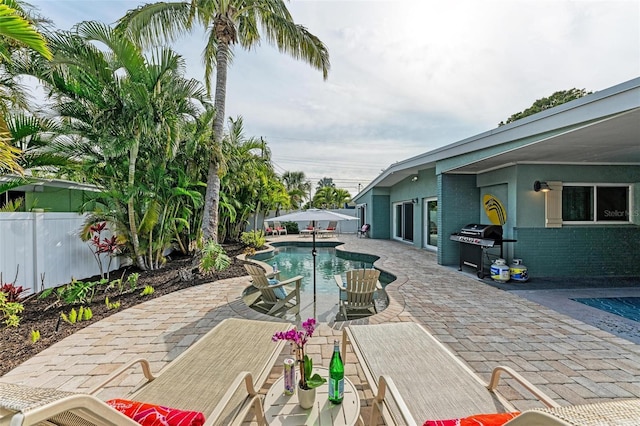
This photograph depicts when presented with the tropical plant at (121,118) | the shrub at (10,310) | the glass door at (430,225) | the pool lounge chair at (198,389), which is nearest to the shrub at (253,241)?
the tropical plant at (121,118)

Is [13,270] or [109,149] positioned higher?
[109,149]

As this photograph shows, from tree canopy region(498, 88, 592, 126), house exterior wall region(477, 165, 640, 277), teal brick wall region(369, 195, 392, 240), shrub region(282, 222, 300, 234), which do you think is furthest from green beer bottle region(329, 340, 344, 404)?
tree canopy region(498, 88, 592, 126)

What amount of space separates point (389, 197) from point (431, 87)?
32.0 feet

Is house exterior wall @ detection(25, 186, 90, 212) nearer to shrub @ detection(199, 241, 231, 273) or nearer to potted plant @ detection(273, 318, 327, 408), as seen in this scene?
shrub @ detection(199, 241, 231, 273)

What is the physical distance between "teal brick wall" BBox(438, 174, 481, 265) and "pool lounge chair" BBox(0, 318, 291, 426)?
7391 mm

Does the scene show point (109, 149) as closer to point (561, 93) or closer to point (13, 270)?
point (13, 270)

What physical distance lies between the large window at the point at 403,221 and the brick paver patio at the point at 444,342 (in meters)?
9.73

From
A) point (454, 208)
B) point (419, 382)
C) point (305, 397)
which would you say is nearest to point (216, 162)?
point (305, 397)

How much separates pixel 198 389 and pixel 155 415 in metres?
0.56

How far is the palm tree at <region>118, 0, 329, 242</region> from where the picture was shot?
8109mm

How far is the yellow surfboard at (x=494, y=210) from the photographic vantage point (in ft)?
26.9

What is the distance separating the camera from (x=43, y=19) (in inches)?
244

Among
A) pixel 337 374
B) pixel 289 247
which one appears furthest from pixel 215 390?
pixel 289 247

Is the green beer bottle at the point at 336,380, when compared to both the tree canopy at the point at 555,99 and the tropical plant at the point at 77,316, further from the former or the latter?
the tree canopy at the point at 555,99
